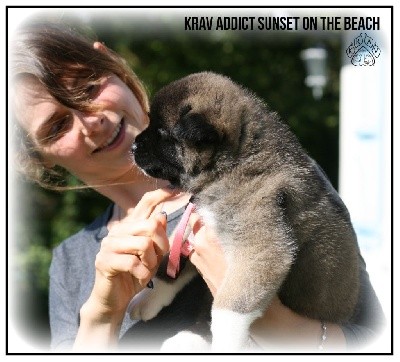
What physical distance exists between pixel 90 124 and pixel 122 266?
0.95 metres

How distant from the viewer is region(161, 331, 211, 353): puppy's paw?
2.92m

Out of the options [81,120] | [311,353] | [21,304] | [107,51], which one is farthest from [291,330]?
[21,304]

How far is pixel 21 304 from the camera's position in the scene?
7617mm

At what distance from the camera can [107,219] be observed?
3.95 metres

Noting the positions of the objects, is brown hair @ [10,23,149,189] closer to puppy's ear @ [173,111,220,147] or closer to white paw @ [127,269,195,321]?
puppy's ear @ [173,111,220,147]

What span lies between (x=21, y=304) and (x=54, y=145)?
4.57m

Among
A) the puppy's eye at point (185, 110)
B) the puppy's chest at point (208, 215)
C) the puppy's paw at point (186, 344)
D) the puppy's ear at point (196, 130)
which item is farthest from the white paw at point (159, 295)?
the puppy's eye at point (185, 110)

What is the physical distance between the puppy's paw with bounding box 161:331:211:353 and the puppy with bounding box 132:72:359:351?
225mm

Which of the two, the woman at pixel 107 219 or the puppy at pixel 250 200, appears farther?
the woman at pixel 107 219

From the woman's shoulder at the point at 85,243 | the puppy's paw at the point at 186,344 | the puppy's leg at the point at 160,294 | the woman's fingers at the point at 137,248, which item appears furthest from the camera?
the woman's shoulder at the point at 85,243

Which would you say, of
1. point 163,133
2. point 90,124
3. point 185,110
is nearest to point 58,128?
point 90,124

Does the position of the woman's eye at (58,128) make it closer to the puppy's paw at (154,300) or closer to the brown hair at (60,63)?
the brown hair at (60,63)

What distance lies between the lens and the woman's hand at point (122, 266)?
283cm

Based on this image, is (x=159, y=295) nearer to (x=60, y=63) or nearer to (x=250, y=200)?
(x=250, y=200)
